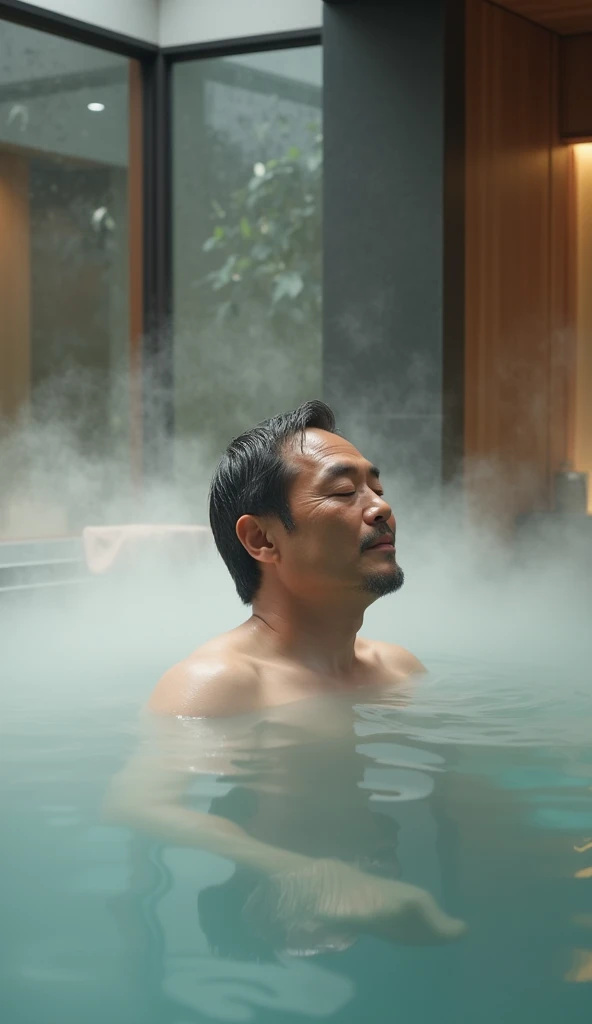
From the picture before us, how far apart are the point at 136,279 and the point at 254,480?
422 centimetres

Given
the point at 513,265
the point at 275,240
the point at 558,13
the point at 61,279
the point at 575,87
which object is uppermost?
the point at 558,13

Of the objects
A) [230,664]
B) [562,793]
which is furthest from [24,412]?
[562,793]

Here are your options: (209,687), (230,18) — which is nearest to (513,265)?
(230,18)

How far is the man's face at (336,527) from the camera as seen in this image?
1727 mm

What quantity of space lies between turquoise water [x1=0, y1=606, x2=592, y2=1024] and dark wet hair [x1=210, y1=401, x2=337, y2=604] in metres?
0.26

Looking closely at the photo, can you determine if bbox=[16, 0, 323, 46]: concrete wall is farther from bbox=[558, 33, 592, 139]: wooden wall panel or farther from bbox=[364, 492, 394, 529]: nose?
bbox=[364, 492, 394, 529]: nose

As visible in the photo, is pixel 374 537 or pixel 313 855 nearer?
pixel 313 855

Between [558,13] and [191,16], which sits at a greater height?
[191,16]

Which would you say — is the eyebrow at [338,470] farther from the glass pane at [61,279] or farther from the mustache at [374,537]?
the glass pane at [61,279]

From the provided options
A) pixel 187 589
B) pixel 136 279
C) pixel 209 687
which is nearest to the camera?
pixel 209 687

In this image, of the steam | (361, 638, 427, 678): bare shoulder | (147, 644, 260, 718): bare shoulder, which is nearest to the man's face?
(147, 644, 260, 718): bare shoulder

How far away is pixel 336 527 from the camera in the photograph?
1742mm

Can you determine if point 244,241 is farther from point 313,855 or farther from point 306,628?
point 313,855

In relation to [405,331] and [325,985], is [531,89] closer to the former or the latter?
[405,331]
